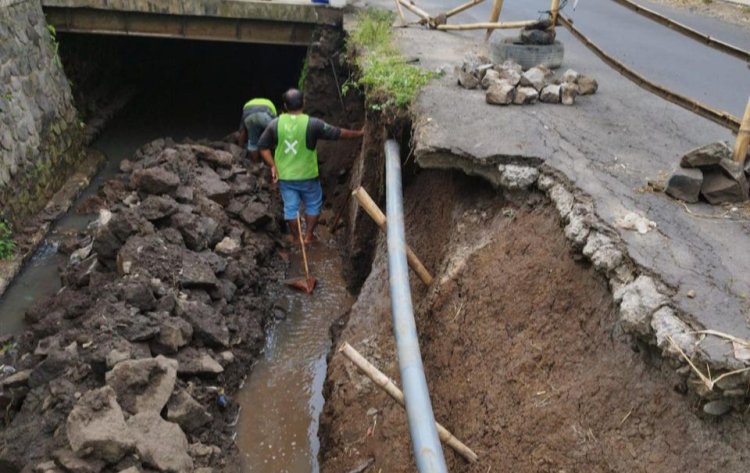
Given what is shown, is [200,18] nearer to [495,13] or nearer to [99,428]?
[495,13]

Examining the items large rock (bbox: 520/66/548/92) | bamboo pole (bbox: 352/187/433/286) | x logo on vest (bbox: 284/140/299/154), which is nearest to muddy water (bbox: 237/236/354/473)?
x logo on vest (bbox: 284/140/299/154)

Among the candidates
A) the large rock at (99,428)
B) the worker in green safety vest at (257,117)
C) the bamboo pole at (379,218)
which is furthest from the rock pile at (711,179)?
the worker in green safety vest at (257,117)

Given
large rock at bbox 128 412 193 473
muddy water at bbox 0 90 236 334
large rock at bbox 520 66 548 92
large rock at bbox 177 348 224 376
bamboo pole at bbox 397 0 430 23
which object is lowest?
muddy water at bbox 0 90 236 334

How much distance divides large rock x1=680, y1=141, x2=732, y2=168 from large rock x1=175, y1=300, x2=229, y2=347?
4418mm

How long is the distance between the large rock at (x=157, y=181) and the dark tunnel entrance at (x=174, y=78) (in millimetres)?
4191

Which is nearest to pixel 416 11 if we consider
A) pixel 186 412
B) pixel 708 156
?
pixel 708 156

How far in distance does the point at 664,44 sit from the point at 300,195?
612 centimetres

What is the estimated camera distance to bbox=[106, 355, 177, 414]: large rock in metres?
5.14

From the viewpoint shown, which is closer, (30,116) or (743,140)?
(743,140)

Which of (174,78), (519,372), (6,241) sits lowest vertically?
(174,78)

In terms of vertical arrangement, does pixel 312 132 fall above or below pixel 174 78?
above

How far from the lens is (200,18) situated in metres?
10.4

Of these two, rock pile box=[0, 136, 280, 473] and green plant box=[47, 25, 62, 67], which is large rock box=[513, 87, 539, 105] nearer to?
rock pile box=[0, 136, 280, 473]

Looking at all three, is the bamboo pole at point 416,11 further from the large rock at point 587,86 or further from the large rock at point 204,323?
the large rock at point 204,323
